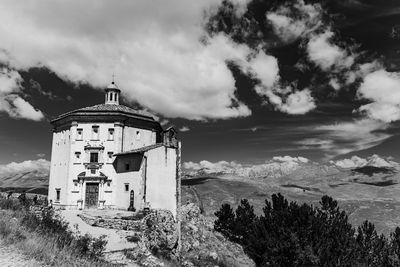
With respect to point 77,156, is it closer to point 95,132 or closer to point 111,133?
point 95,132

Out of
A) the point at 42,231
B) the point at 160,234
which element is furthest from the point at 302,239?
the point at 42,231

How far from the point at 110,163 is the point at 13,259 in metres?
30.4

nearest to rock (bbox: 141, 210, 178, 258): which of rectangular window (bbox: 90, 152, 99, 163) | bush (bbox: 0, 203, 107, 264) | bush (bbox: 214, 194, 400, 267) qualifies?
bush (bbox: 0, 203, 107, 264)

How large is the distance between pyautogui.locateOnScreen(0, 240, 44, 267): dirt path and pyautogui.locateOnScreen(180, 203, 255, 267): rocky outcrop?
65.6 ft

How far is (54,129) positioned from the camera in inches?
1718

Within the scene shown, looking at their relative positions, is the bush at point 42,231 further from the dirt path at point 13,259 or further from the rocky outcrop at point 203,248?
the rocky outcrop at point 203,248

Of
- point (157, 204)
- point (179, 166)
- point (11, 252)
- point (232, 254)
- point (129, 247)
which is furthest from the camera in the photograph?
point (232, 254)

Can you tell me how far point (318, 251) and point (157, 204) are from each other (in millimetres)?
19371

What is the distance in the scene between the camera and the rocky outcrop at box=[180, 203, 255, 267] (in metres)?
33.4

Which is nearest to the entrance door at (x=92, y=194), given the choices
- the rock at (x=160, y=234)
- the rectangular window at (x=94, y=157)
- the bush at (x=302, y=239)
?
the rectangular window at (x=94, y=157)

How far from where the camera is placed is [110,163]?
3991 cm

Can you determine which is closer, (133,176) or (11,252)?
(11,252)

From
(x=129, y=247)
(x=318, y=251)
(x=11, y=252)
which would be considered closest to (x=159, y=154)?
(x=129, y=247)

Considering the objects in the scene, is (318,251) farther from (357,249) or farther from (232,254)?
(232,254)
